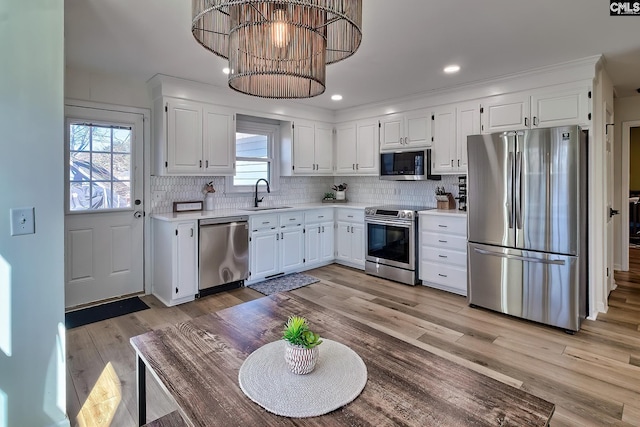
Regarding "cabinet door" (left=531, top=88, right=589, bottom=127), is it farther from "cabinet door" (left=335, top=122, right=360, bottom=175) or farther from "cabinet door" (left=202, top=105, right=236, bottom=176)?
"cabinet door" (left=202, top=105, right=236, bottom=176)

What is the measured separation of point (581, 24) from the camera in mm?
2529

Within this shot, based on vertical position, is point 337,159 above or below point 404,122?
below

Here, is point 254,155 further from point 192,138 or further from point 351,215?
point 351,215

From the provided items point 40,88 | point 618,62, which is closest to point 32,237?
point 40,88

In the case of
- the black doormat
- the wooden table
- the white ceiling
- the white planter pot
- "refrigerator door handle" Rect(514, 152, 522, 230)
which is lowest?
the black doormat

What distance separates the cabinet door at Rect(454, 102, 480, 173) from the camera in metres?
4.01

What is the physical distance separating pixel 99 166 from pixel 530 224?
4398 mm

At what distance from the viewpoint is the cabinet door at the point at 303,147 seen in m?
5.16

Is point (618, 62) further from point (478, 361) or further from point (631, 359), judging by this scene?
point (478, 361)

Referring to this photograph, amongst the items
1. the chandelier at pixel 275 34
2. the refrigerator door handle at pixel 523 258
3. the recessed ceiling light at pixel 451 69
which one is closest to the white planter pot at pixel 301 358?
the chandelier at pixel 275 34

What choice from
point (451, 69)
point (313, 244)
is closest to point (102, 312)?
point (313, 244)

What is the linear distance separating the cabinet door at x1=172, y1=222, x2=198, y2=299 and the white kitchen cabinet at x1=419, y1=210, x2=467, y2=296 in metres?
2.69

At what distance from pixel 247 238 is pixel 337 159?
219 cm

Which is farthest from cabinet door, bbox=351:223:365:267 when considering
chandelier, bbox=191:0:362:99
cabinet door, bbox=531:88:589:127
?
chandelier, bbox=191:0:362:99
